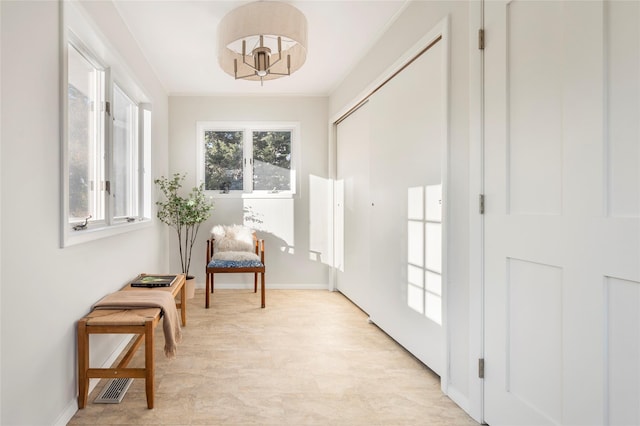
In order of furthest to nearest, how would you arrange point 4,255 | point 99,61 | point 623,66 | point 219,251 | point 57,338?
1. point 219,251
2. point 99,61
3. point 57,338
4. point 4,255
5. point 623,66

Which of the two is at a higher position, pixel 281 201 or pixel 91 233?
pixel 281 201

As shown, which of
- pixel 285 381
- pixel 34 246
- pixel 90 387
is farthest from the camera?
pixel 285 381

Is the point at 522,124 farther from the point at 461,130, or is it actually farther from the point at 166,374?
the point at 166,374

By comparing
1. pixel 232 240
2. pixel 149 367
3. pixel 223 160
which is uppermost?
pixel 223 160

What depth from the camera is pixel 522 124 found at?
1.47 metres

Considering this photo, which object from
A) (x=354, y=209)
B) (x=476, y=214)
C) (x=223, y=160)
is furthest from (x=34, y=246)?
(x=223, y=160)

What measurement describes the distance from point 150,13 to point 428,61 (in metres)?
2.03

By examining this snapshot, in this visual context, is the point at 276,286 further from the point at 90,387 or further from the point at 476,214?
the point at 476,214

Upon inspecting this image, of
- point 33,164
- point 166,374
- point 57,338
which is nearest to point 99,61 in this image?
point 33,164

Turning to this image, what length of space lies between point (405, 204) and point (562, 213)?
51.9 inches

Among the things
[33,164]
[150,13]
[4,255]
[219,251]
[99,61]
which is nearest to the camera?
[4,255]

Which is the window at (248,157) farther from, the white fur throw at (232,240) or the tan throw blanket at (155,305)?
the tan throw blanket at (155,305)

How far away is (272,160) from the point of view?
4590 mm

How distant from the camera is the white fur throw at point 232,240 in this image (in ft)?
12.9
